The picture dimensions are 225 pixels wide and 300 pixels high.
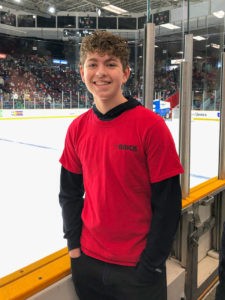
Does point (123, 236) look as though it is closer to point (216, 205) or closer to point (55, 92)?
point (216, 205)

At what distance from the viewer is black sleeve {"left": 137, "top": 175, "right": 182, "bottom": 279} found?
85cm

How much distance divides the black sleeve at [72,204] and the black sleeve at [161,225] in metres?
0.23

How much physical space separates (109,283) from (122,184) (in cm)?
28

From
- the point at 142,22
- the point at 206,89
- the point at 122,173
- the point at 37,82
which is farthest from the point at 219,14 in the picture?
the point at 37,82

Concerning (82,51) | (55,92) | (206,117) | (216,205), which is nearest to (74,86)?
(55,92)

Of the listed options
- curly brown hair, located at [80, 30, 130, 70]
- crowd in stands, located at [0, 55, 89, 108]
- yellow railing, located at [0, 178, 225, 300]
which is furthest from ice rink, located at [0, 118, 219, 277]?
crowd in stands, located at [0, 55, 89, 108]

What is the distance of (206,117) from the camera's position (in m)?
5.93

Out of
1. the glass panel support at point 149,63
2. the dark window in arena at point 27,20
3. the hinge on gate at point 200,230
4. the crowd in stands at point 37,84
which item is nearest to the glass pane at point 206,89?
the hinge on gate at point 200,230

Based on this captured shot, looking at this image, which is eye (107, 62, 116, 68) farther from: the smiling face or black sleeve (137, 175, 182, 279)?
black sleeve (137, 175, 182, 279)

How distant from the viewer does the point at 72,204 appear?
1.02 meters

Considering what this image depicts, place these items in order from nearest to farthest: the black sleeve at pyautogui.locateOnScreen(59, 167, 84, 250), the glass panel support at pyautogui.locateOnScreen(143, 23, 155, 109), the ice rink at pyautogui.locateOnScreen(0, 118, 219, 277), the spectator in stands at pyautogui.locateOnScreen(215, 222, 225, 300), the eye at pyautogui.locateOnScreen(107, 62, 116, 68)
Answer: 1. the spectator in stands at pyautogui.locateOnScreen(215, 222, 225, 300)
2. the eye at pyautogui.locateOnScreen(107, 62, 116, 68)
3. the black sleeve at pyautogui.locateOnScreen(59, 167, 84, 250)
4. the glass panel support at pyautogui.locateOnScreen(143, 23, 155, 109)
5. the ice rink at pyautogui.locateOnScreen(0, 118, 219, 277)

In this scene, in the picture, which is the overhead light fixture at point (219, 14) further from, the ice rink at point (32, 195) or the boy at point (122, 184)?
the boy at point (122, 184)

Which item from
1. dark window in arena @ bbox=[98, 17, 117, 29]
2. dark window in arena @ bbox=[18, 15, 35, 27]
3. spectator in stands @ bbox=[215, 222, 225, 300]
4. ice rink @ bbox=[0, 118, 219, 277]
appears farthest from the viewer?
dark window in arena @ bbox=[18, 15, 35, 27]

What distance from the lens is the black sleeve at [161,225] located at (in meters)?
0.85
